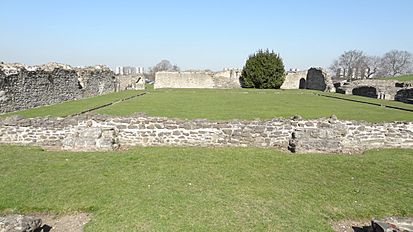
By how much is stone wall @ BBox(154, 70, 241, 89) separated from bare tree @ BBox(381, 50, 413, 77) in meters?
46.8

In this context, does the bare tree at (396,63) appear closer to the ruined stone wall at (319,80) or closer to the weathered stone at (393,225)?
the ruined stone wall at (319,80)

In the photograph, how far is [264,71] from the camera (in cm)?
3566

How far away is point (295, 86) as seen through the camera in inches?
1538

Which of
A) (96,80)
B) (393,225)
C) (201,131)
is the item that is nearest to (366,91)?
(201,131)

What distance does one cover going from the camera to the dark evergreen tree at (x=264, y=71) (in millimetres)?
35656

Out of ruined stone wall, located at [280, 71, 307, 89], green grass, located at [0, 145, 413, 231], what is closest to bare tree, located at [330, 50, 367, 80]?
ruined stone wall, located at [280, 71, 307, 89]

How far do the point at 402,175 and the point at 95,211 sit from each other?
277 inches

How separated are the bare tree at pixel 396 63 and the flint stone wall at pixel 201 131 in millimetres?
66678

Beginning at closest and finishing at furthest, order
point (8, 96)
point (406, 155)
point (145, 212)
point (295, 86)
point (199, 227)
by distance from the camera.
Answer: point (199, 227)
point (145, 212)
point (406, 155)
point (8, 96)
point (295, 86)

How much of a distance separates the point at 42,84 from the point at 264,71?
2551cm

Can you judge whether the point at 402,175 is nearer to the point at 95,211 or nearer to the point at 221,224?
the point at 221,224

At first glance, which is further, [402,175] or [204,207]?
[402,175]

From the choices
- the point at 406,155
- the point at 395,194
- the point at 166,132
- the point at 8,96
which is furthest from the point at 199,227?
the point at 8,96

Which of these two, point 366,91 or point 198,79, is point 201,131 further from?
point 198,79
